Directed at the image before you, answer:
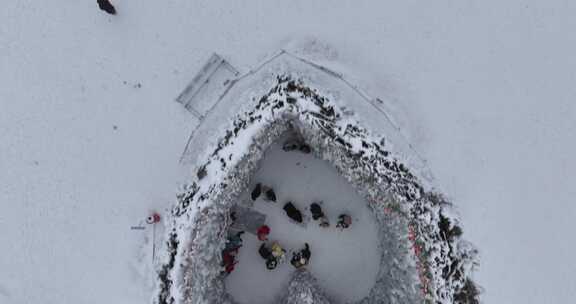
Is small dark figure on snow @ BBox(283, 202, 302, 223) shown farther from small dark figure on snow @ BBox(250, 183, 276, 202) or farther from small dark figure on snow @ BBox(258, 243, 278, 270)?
small dark figure on snow @ BBox(258, 243, 278, 270)

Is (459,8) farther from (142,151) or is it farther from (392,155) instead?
(142,151)

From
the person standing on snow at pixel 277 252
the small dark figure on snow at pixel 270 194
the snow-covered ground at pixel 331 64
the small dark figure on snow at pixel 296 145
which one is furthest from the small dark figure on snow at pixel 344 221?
the snow-covered ground at pixel 331 64

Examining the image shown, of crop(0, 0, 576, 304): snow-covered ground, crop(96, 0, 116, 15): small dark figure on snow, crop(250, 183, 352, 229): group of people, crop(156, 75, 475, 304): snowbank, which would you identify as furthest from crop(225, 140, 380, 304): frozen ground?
crop(96, 0, 116, 15): small dark figure on snow

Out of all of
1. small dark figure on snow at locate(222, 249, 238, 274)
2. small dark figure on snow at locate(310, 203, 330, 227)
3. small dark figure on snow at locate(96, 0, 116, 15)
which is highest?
small dark figure on snow at locate(96, 0, 116, 15)

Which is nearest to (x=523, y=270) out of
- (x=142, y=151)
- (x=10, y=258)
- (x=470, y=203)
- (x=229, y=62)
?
(x=470, y=203)

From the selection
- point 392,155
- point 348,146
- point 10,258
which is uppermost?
point 392,155

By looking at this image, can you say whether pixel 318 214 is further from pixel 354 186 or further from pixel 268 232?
pixel 268 232
